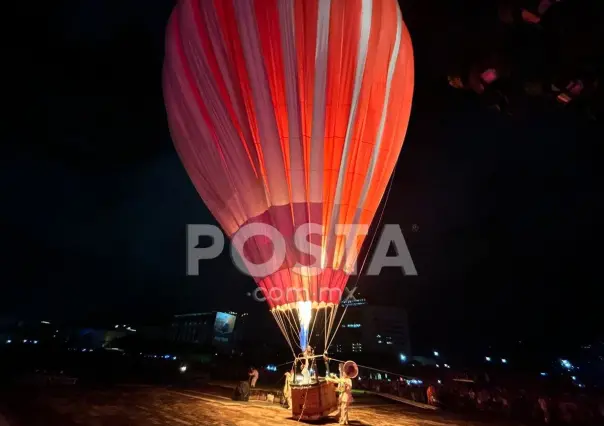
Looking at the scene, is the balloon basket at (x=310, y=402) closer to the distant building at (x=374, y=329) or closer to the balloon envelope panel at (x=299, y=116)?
the balloon envelope panel at (x=299, y=116)

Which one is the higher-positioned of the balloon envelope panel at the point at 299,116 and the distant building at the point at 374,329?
the distant building at the point at 374,329

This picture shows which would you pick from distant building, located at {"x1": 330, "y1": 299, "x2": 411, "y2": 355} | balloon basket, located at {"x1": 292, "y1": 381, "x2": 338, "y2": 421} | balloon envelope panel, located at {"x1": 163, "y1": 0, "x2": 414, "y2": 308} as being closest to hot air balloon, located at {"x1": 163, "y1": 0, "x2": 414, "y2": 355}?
balloon envelope panel, located at {"x1": 163, "y1": 0, "x2": 414, "y2": 308}

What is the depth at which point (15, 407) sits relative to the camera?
11.0 m

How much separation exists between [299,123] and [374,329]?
71.9 meters

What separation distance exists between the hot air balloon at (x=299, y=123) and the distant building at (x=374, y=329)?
6555 cm

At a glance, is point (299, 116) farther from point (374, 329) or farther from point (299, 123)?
point (374, 329)

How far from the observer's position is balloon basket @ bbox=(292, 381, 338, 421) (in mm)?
10797

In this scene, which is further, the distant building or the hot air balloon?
the distant building

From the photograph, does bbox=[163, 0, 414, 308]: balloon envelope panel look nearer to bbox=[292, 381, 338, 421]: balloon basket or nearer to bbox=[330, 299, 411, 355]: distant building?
bbox=[292, 381, 338, 421]: balloon basket

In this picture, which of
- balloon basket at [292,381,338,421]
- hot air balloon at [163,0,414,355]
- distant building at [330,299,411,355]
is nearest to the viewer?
balloon basket at [292,381,338,421]

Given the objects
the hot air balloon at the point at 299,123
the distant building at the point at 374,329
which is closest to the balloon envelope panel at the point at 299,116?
the hot air balloon at the point at 299,123

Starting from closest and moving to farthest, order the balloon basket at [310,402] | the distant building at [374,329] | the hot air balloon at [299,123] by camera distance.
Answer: the balloon basket at [310,402] < the hot air balloon at [299,123] < the distant building at [374,329]

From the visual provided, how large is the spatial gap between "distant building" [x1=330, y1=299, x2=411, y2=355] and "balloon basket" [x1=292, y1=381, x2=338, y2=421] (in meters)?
64.6

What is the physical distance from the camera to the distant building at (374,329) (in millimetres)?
74750
